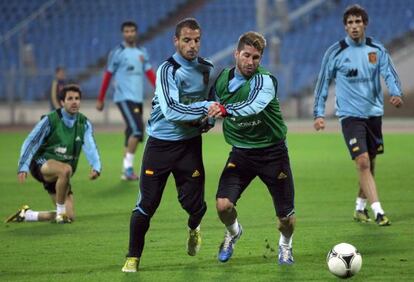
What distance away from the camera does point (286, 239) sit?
8352 millimetres

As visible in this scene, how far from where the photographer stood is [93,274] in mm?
7988

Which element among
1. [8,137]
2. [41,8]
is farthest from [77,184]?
[41,8]

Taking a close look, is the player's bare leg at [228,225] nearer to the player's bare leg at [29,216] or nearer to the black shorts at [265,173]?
the black shorts at [265,173]

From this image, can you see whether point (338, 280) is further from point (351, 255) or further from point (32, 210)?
point (32, 210)

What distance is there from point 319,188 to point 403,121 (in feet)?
47.3

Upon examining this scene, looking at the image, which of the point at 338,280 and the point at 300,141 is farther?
the point at 300,141

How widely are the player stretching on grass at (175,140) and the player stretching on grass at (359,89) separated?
2.84 m

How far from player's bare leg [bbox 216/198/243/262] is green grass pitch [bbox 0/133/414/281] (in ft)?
0.27

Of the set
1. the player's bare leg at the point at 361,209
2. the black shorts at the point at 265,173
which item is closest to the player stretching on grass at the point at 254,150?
the black shorts at the point at 265,173

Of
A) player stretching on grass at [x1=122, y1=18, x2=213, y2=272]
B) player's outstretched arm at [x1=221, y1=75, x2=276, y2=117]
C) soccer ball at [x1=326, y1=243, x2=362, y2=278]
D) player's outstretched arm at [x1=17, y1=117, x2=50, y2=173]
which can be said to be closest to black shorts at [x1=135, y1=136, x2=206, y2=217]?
player stretching on grass at [x1=122, y1=18, x2=213, y2=272]

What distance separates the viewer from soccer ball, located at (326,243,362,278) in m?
7.48

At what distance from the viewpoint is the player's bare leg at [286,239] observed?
8.33m

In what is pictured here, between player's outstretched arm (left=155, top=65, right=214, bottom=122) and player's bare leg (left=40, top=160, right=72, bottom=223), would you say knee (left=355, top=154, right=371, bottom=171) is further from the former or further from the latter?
player's outstretched arm (left=155, top=65, right=214, bottom=122)

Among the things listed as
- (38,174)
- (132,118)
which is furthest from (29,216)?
(132,118)
